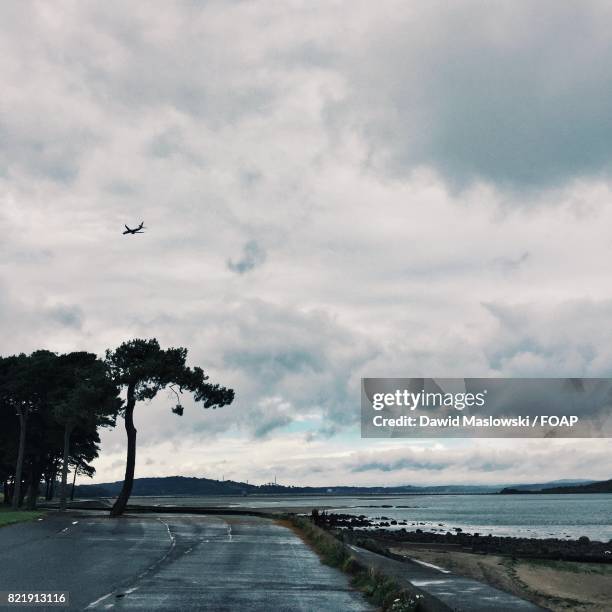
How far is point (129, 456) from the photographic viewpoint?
60.0 m

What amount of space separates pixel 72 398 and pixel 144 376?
539 cm

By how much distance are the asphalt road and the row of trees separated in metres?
23.7

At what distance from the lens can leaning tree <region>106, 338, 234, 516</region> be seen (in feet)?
188

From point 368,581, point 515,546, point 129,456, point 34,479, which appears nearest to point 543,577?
point 368,581

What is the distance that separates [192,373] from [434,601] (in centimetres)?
4755

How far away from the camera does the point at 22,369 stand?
238ft

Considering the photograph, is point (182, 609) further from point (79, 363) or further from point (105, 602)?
point (79, 363)

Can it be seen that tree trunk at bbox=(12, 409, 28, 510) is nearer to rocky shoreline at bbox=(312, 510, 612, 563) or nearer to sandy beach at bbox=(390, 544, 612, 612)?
rocky shoreline at bbox=(312, 510, 612, 563)

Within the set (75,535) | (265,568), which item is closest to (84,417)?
(75,535)

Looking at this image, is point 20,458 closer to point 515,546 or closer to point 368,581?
point 515,546

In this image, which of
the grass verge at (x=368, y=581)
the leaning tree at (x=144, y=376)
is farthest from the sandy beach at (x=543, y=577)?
the leaning tree at (x=144, y=376)

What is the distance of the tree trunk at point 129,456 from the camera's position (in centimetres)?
5766

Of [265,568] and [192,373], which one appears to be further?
[192,373]

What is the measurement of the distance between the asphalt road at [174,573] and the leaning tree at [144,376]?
78.3 ft
